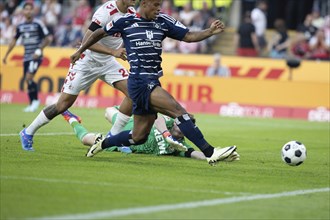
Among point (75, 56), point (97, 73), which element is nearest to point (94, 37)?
point (75, 56)

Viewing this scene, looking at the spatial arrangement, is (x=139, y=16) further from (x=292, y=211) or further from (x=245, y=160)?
(x=292, y=211)

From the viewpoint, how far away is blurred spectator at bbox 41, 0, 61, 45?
3575cm

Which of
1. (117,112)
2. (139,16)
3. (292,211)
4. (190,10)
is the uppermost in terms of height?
(190,10)

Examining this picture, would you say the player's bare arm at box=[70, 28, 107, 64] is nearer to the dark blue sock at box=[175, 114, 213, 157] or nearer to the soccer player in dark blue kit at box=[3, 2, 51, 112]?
the dark blue sock at box=[175, 114, 213, 157]

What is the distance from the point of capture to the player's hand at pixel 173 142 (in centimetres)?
1405

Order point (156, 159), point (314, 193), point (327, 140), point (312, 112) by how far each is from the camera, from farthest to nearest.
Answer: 1. point (312, 112)
2. point (327, 140)
3. point (156, 159)
4. point (314, 193)

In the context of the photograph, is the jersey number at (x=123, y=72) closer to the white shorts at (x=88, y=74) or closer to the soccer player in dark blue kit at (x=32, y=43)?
the white shorts at (x=88, y=74)

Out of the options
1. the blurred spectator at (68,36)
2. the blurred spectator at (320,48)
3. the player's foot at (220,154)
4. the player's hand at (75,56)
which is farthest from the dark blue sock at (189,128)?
the blurred spectator at (68,36)

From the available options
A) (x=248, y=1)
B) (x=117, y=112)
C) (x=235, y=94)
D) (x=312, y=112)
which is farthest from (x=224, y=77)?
(x=117, y=112)

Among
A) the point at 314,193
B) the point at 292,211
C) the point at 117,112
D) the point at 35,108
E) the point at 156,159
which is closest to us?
the point at 292,211

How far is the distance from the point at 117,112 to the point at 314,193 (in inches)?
204

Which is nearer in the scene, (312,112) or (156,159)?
(156,159)

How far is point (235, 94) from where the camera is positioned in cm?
2766

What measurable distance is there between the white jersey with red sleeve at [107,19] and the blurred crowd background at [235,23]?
16.7m
